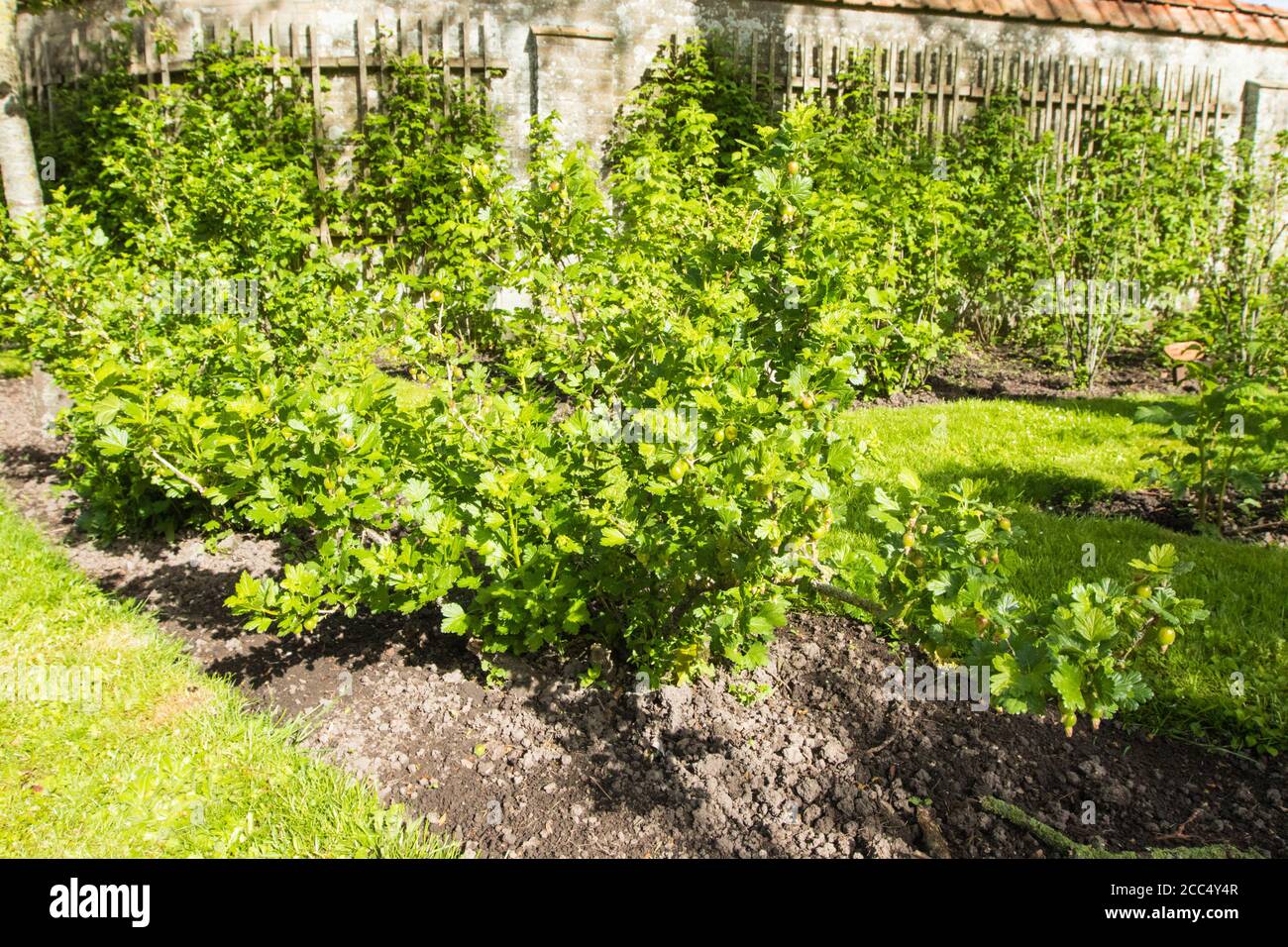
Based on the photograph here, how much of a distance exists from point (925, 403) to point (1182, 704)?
3.81m

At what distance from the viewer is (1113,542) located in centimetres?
385

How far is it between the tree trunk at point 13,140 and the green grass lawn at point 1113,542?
5704mm

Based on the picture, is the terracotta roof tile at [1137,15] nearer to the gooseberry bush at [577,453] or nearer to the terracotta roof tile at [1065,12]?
the terracotta roof tile at [1065,12]

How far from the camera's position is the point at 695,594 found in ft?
8.55

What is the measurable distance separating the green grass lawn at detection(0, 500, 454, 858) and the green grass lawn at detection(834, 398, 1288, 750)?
1.78 metres

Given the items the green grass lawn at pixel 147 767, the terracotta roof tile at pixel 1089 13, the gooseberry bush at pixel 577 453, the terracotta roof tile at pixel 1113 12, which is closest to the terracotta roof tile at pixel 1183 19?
the terracotta roof tile at pixel 1113 12

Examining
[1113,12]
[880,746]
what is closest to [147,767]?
[880,746]

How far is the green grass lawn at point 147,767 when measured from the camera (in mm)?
2242

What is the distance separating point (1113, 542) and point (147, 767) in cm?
377

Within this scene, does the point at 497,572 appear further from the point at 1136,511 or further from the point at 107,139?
the point at 107,139

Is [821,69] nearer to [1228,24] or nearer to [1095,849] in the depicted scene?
[1228,24]

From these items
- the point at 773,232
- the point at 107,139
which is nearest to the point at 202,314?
the point at 773,232

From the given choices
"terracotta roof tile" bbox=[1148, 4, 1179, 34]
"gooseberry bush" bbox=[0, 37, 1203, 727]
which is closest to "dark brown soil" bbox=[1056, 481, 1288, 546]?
"gooseberry bush" bbox=[0, 37, 1203, 727]

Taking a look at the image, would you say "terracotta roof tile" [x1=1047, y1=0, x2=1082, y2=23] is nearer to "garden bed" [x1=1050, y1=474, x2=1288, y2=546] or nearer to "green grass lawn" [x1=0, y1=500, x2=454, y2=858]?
"garden bed" [x1=1050, y1=474, x2=1288, y2=546]
